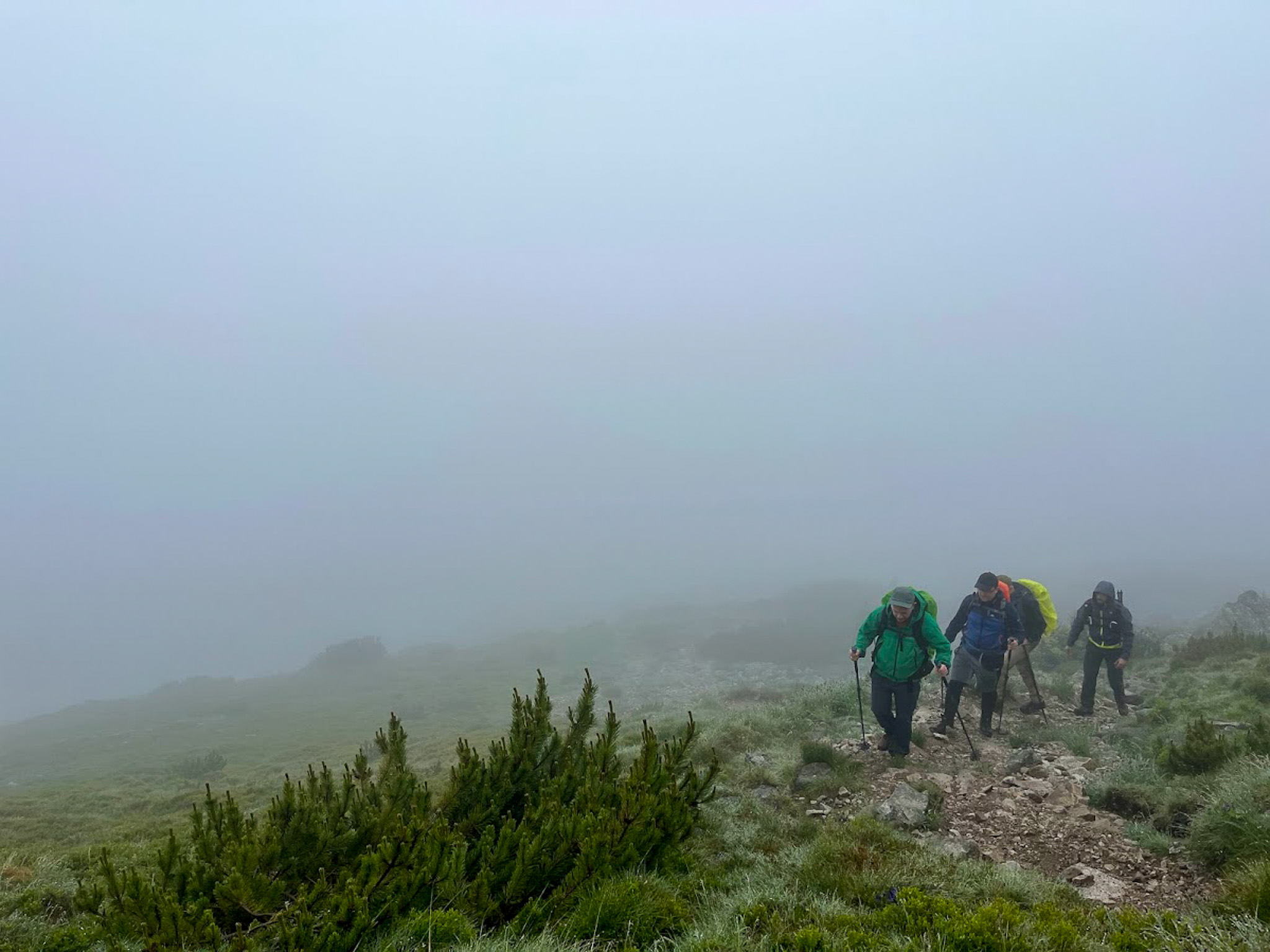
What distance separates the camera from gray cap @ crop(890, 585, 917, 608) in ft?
30.1

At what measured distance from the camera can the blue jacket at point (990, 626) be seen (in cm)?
1082

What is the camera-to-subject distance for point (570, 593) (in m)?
118

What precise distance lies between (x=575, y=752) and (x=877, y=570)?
119543 mm

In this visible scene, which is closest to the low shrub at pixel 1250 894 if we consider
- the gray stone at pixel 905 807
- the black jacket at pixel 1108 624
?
the gray stone at pixel 905 807

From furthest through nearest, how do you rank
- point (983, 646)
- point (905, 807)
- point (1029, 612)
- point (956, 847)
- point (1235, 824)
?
point (1029, 612) < point (983, 646) < point (905, 807) < point (956, 847) < point (1235, 824)

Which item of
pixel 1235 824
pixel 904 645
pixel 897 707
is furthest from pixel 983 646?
pixel 1235 824

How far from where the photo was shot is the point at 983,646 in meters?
10.9

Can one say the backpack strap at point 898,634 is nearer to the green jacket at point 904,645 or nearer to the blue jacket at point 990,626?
the green jacket at point 904,645

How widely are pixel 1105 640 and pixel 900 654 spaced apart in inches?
247

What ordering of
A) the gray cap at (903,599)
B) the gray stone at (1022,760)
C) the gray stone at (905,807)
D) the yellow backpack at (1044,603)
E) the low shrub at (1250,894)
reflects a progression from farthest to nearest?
the yellow backpack at (1044,603), the gray cap at (903,599), the gray stone at (1022,760), the gray stone at (905,807), the low shrub at (1250,894)

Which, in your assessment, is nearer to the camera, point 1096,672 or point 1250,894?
point 1250,894

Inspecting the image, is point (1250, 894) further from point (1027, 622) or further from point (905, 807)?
point (1027, 622)

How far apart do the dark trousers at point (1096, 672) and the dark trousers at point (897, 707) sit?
18.4ft

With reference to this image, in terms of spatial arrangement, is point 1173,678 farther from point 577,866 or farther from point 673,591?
point 673,591
